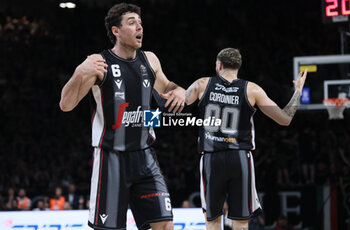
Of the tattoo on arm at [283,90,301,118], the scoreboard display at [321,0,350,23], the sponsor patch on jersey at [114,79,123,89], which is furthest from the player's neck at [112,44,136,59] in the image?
the scoreboard display at [321,0,350,23]

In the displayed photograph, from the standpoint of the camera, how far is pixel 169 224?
3836 millimetres

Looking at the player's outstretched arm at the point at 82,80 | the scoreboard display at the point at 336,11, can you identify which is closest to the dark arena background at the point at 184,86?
the scoreboard display at the point at 336,11

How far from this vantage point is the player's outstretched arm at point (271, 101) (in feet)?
17.3

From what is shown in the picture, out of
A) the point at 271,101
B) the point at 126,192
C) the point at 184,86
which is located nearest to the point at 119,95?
the point at 126,192

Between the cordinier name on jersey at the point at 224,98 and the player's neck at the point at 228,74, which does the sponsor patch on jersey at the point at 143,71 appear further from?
the player's neck at the point at 228,74

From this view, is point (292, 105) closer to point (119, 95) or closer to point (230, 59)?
point (230, 59)

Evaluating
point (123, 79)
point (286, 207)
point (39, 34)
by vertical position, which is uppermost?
point (39, 34)

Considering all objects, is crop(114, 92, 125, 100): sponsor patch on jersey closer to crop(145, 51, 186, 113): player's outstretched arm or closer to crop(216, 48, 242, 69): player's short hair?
crop(145, 51, 186, 113): player's outstretched arm

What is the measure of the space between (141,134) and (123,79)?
1.39 ft

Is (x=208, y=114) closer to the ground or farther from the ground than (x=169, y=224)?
farther from the ground

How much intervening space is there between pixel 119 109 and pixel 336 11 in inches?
198

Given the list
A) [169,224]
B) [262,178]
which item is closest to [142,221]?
[169,224]

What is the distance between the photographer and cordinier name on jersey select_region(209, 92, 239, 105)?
17.3 ft

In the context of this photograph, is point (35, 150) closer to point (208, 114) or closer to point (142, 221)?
point (208, 114)
